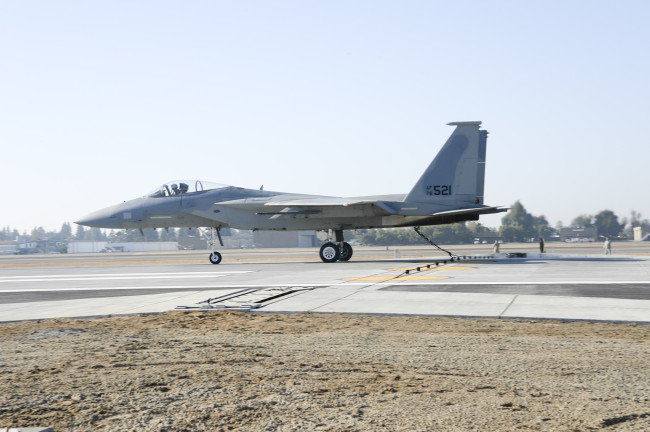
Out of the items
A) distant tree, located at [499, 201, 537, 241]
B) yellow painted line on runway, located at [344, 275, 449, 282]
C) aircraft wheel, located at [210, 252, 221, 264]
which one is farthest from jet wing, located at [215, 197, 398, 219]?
distant tree, located at [499, 201, 537, 241]

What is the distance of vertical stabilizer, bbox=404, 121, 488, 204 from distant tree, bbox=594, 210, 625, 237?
12844 centimetres

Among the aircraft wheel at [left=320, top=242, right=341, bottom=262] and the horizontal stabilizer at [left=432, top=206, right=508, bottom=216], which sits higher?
the horizontal stabilizer at [left=432, top=206, right=508, bottom=216]

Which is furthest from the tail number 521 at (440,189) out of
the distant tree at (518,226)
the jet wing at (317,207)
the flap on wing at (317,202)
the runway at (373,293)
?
the distant tree at (518,226)

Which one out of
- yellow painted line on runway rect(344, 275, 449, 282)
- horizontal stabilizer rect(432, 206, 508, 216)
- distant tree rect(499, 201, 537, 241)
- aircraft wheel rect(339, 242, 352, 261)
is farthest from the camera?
distant tree rect(499, 201, 537, 241)

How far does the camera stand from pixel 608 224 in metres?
142

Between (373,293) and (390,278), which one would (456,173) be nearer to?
(390,278)

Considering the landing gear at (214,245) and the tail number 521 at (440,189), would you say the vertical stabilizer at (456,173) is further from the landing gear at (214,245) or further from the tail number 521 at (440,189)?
the landing gear at (214,245)

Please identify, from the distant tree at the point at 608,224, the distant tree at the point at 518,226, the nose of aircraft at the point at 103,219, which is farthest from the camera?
the distant tree at the point at 608,224

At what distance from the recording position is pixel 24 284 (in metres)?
19.8

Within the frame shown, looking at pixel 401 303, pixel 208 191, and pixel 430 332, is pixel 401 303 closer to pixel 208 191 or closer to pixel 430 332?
pixel 430 332

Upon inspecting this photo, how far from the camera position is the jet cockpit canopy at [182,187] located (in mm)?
29500

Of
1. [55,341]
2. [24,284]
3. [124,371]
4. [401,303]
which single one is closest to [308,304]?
[401,303]

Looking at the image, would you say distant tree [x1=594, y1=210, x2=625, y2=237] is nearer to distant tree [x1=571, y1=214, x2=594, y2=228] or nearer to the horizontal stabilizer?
distant tree [x1=571, y1=214, x2=594, y2=228]

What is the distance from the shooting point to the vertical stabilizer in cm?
2588
